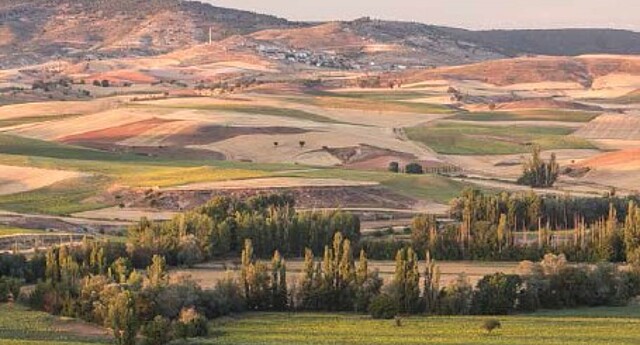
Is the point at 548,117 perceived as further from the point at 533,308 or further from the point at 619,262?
the point at 533,308

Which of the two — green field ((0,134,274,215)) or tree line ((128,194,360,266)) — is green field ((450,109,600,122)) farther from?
tree line ((128,194,360,266))

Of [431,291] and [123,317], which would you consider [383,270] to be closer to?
[431,291]

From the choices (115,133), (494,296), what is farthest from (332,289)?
(115,133)

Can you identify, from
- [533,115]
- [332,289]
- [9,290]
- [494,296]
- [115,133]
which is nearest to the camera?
[494,296]

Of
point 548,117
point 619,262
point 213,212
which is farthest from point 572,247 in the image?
point 548,117

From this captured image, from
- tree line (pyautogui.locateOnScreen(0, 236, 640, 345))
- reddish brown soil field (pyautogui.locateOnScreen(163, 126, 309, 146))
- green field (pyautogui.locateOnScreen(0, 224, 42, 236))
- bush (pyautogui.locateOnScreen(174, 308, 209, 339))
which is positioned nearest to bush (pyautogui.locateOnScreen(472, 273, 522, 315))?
tree line (pyautogui.locateOnScreen(0, 236, 640, 345))

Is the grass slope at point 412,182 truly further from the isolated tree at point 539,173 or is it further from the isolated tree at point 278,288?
the isolated tree at point 278,288
